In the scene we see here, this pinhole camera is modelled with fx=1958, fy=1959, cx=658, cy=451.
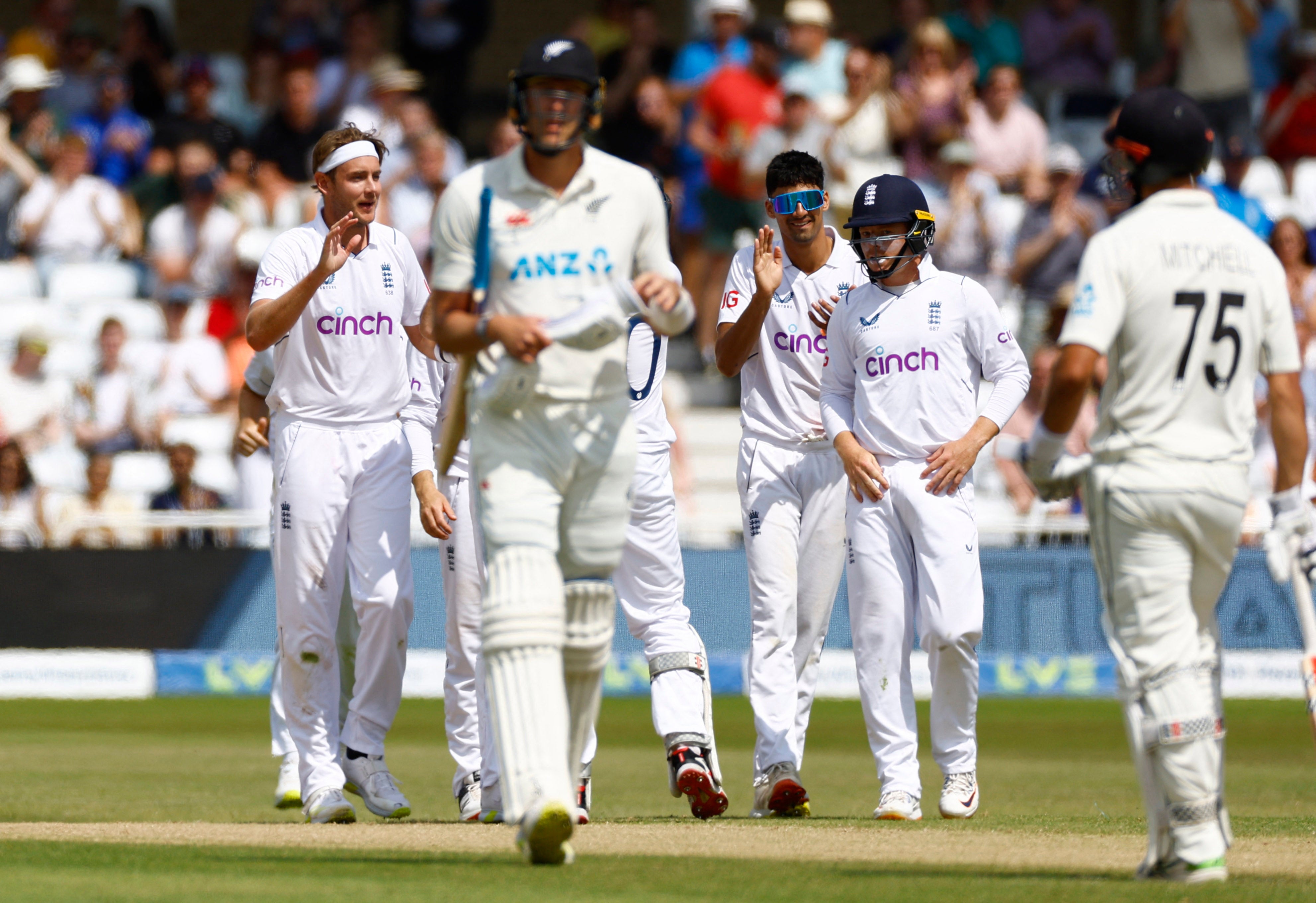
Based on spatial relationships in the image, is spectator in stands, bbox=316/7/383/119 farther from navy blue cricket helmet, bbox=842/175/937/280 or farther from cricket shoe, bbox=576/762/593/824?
cricket shoe, bbox=576/762/593/824

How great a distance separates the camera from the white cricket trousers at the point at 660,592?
7.50 metres

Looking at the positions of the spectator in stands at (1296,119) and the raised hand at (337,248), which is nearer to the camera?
the raised hand at (337,248)

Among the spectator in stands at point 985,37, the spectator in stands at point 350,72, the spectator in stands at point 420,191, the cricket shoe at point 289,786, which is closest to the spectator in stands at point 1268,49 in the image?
the spectator in stands at point 985,37

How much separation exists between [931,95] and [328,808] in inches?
A: 459

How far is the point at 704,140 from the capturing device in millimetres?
16625

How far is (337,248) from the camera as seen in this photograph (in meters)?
6.99

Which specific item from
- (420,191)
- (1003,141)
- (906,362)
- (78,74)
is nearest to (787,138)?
(1003,141)

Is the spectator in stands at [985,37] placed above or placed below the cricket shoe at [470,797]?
above

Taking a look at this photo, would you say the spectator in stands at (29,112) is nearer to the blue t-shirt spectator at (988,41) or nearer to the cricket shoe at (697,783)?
the blue t-shirt spectator at (988,41)

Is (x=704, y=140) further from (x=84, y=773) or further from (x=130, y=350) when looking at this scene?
(x=84, y=773)

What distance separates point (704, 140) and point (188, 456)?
17.1 feet

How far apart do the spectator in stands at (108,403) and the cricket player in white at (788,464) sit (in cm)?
843

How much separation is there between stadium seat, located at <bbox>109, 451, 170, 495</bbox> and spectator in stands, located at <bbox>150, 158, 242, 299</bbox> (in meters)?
1.98

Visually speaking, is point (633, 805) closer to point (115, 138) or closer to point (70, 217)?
point (70, 217)
